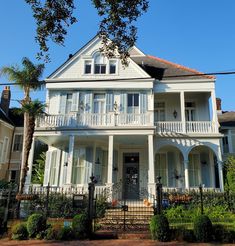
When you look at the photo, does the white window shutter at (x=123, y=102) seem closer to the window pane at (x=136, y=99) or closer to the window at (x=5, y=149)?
the window pane at (x=136, y=99)

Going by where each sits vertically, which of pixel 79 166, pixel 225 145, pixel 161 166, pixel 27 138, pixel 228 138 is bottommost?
pixel 79 166

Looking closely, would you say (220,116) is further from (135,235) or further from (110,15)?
(110,15)

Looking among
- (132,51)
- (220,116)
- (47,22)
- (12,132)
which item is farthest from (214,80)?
(12,132)

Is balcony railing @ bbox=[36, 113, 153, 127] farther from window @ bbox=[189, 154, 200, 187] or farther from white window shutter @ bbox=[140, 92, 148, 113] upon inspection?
window @ bbox=[189, 154, 200, 187]

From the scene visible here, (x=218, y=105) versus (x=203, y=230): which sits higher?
(x=218, y=105)

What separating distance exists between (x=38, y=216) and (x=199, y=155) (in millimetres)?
13262

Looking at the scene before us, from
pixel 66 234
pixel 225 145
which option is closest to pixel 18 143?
pixel 66 234

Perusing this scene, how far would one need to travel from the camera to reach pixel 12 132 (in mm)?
27109

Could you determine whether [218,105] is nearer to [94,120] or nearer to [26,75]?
[94,120]

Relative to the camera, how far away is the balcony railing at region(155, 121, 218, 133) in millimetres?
18922

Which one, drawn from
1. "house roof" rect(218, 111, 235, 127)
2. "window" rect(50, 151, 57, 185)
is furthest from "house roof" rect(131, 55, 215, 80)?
"window" rect(50, 151, 57, 185)

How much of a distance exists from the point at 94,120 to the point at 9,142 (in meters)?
12.5

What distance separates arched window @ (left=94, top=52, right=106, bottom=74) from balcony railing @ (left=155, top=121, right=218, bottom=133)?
583cm

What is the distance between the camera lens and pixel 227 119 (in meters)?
27.5
